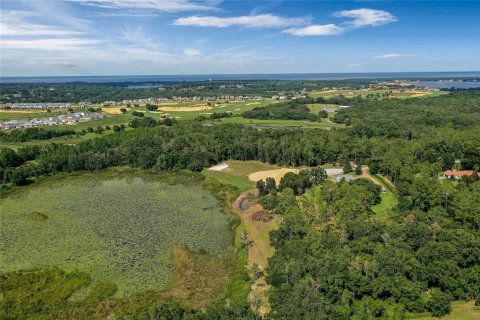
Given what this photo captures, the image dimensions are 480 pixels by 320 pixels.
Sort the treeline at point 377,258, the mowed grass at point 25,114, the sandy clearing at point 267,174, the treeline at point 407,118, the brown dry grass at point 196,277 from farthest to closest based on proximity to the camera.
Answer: the mowed grass at point 25,114
the treeline at point 407,118
the sandy clearing at point 267,174
the brown dry grass at point 196,277
the treeline at point 377,258

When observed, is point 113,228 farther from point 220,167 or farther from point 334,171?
point 334,171

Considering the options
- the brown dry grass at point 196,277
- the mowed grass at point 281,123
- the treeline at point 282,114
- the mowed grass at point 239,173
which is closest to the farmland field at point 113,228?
the brown dry grass at point 196,277

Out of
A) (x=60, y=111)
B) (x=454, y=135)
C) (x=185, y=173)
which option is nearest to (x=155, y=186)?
(x=185, y=173)

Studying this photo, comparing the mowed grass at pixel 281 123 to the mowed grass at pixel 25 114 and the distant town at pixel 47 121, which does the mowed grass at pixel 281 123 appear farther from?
the mowed grass at pixel 25 114

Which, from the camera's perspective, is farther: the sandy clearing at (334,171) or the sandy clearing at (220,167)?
the sandy clearing at (220,167)

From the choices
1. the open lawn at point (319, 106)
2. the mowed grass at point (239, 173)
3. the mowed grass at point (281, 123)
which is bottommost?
the mowed grass at point (239, 173)

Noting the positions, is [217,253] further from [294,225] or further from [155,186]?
[155,186]

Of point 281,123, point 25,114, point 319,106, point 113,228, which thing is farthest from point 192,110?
point 113,228

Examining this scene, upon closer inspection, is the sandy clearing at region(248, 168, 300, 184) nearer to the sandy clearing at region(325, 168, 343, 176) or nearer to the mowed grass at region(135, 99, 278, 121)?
the sandy clearing at region(325, 168, 343, 176)
